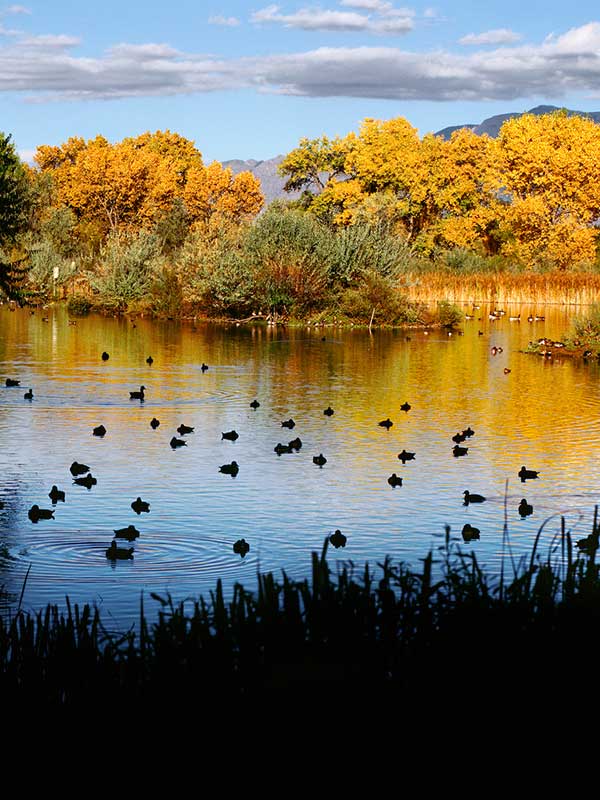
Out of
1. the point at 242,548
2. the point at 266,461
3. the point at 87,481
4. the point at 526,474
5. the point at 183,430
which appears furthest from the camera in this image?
the point at 183,430

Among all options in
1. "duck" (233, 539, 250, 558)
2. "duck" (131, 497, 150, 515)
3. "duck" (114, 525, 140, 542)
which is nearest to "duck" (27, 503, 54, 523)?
"duck" (131, 497, 150, 515)

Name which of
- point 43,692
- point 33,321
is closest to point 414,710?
point 43,692

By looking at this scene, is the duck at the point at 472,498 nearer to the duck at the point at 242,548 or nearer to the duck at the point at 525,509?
the duck at the point at 525,509

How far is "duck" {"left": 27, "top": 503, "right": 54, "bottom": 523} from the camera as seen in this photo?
12.6m

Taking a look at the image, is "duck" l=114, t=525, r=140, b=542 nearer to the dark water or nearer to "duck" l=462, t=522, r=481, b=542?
the dark water

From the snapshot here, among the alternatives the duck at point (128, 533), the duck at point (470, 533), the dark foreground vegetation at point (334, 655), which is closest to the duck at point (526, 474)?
the duck at point (470, 533)

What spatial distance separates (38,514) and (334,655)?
7.17 meters

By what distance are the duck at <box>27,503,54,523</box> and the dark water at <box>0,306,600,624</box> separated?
0.06 meters

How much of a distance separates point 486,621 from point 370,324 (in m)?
39.5

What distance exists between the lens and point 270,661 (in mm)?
6043

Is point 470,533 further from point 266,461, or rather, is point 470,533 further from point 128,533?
point 266,461

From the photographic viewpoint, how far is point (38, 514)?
12.7 m

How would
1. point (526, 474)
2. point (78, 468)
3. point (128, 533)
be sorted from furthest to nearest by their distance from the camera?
point (526, 474)
point (78, 468)
point (128, 533)

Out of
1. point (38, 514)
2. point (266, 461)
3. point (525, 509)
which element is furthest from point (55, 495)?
point (525, 509)
